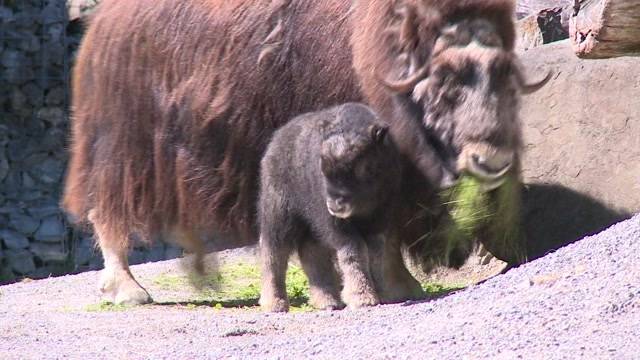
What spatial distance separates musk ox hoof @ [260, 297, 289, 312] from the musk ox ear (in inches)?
25.4

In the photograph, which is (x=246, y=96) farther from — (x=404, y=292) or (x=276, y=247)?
(x=404, y=292)

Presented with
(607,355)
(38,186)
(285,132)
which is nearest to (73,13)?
(38,186)

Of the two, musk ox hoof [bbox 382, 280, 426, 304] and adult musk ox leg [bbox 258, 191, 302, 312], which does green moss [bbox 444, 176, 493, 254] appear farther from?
adult musk ox leg [bbox 258, 191, 302, 312]

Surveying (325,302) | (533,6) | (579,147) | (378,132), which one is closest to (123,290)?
(325,302)

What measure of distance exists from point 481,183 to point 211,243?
1459 millimetres

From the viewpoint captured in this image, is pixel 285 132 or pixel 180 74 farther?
pixel 180 74

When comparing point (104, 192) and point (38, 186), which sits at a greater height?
point (104, 192)

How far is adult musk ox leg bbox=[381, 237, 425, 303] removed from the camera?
13.7 ft

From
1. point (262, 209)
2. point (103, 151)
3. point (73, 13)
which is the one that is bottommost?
point (73, 13)

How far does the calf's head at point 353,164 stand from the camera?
3.84 meters

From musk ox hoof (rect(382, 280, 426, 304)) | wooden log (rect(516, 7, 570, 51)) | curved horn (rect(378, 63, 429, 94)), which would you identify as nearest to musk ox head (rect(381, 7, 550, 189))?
curved horn (rect(378, 63, 429, 94))

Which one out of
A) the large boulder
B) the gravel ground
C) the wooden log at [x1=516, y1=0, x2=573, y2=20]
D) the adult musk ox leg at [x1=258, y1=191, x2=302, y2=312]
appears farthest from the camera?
the wooden log at [x1=516, y1=0, x2=573, y2=20]

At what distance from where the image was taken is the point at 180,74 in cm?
477

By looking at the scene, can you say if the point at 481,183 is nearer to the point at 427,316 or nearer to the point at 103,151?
the point at 427,316
